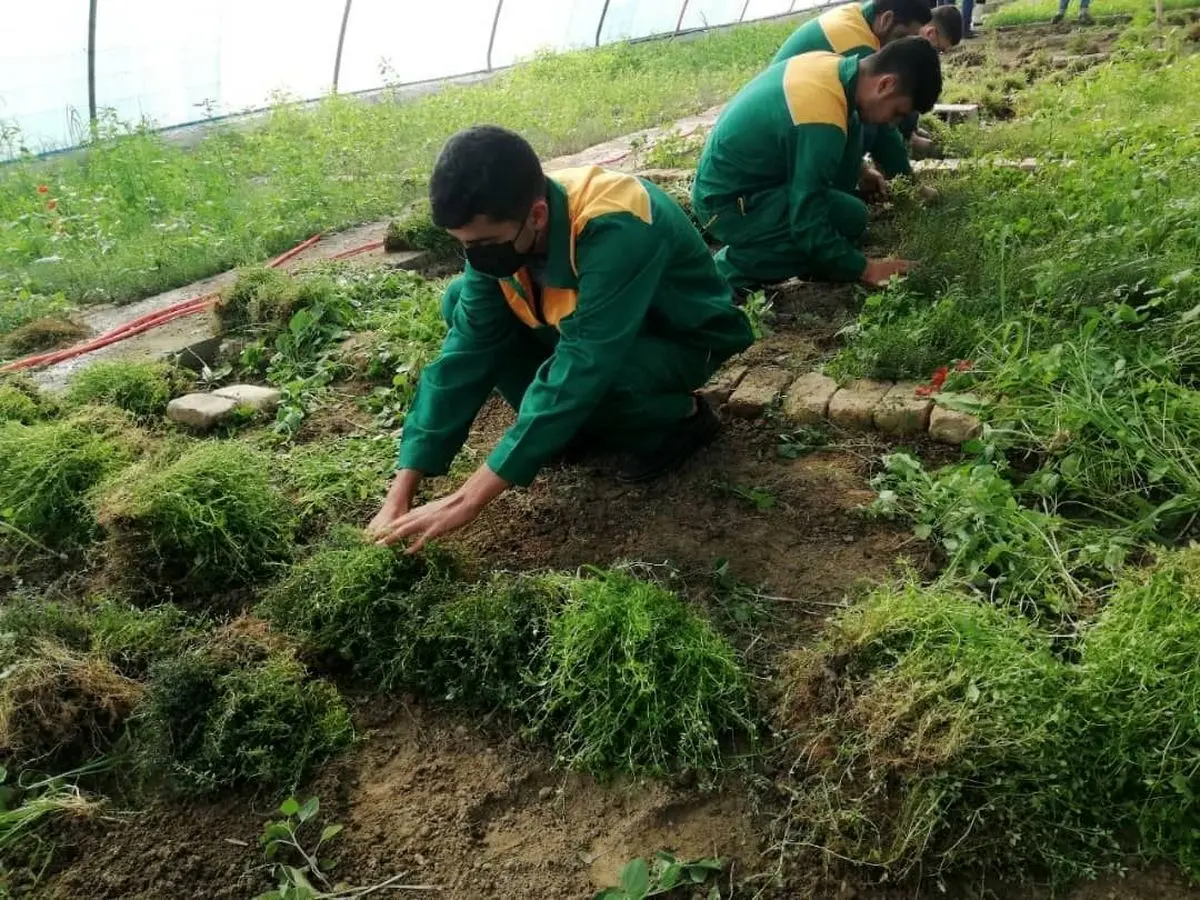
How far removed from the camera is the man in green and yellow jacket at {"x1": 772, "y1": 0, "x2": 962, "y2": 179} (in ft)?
15.4

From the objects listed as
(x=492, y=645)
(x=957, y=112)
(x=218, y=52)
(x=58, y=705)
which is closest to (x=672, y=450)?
(x=492, y=645)

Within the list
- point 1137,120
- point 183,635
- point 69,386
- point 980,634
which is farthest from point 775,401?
point 1137,120

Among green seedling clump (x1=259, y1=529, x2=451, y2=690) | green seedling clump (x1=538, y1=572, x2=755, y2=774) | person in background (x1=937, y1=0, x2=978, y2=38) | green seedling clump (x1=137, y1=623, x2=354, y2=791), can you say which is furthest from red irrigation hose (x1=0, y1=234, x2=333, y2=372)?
person in background (x1=937, y1=0, x2=978, y2=38)

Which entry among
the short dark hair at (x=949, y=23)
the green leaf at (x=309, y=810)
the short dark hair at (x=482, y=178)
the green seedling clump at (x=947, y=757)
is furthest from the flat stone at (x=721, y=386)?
the short dark hair at (x=949, y=23)

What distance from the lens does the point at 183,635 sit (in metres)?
2.33

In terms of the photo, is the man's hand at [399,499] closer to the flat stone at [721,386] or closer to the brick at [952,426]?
the flat stone at [721,386]

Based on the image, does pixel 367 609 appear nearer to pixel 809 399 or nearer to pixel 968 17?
pixel 809 399

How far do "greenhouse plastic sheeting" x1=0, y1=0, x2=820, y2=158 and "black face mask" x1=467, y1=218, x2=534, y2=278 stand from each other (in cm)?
695

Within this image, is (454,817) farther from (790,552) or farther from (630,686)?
(790,552)

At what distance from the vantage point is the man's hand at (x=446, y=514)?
7.42 feet

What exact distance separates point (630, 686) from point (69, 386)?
3.10 meters

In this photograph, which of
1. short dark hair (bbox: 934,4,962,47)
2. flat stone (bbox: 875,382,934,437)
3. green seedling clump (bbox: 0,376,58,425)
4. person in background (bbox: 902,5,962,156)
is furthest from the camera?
short dark hair (bbox: 934,4,962,47)

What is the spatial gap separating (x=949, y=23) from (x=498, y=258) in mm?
4085

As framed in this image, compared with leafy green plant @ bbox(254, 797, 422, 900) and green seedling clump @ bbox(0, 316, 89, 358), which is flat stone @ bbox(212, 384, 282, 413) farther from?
leafy green plant @ bbox(254, 797, 422, 900)
